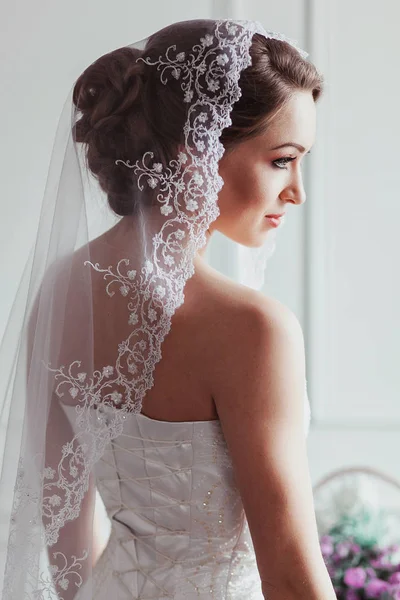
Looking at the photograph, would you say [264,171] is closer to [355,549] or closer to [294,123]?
[294,123]

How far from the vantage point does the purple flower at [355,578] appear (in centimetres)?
207

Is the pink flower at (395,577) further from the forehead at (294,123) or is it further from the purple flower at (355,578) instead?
the forehead at (294,123)

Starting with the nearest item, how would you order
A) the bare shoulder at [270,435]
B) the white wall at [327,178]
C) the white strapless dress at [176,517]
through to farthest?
the bare shoulder at [270,435] → the white strapless dress at [176,517] → the white wall at [327,178]

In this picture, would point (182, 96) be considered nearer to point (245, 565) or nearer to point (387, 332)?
point (245, 565)

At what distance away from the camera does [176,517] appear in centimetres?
130

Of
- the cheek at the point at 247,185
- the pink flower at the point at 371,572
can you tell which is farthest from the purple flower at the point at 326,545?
the cheek at the point at 247,185

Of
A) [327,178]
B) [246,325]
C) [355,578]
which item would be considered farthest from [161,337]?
[327,178]

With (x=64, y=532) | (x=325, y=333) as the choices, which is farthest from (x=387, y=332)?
(x=64, y=532)

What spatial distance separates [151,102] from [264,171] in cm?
22

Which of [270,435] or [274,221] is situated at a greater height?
[274,221]

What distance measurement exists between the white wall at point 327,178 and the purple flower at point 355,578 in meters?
0.85

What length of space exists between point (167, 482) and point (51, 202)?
52cm

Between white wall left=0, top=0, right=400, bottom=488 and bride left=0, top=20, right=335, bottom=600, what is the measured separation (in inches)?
53.3

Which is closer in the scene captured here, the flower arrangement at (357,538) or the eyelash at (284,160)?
the eyelash at (284,160)
